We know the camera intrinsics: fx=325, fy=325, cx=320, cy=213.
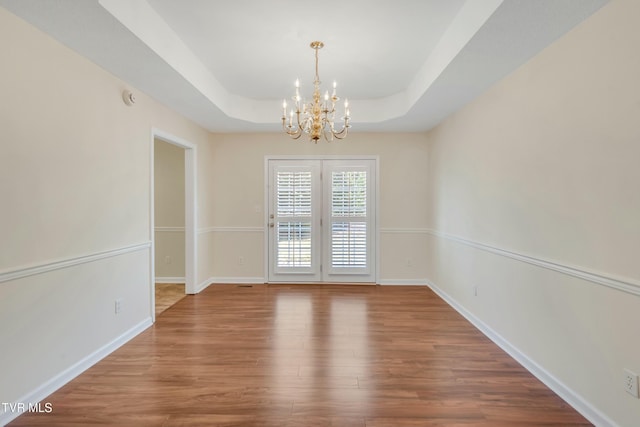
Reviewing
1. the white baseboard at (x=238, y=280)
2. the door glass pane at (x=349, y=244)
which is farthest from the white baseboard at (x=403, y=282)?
the white baseboard at (x=238, y=280)

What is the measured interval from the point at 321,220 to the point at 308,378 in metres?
2.96

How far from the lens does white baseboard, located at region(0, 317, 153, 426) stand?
1.95 meters

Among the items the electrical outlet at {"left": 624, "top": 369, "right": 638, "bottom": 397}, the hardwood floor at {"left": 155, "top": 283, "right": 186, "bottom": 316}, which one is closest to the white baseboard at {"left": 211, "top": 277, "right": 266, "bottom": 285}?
the hardwood floor at {"left": 155, "top": 283, "right": 186, "bottom": 316}

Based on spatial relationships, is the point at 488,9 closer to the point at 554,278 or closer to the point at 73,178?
the point at 554,278

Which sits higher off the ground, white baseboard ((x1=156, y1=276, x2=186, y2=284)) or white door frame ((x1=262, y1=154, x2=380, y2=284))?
white door frame ((x1=262, y1=154, x2=380, y2=284))

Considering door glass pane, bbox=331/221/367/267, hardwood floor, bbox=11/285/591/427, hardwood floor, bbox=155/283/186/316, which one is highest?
door glass pane, bbox=331/221/367/267

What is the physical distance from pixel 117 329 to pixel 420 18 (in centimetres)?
360

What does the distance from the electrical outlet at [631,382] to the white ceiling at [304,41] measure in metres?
1.98

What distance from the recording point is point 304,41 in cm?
279

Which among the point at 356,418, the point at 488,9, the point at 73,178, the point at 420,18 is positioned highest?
the point at 420,18

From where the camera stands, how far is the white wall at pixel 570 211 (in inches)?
66.6

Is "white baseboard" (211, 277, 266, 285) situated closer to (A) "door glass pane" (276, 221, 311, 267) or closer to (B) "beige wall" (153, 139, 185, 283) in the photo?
(A) "door glass pane" (276, 221, 311, 267)

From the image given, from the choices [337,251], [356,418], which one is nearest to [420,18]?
[356,418]

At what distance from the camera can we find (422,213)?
5.06m
